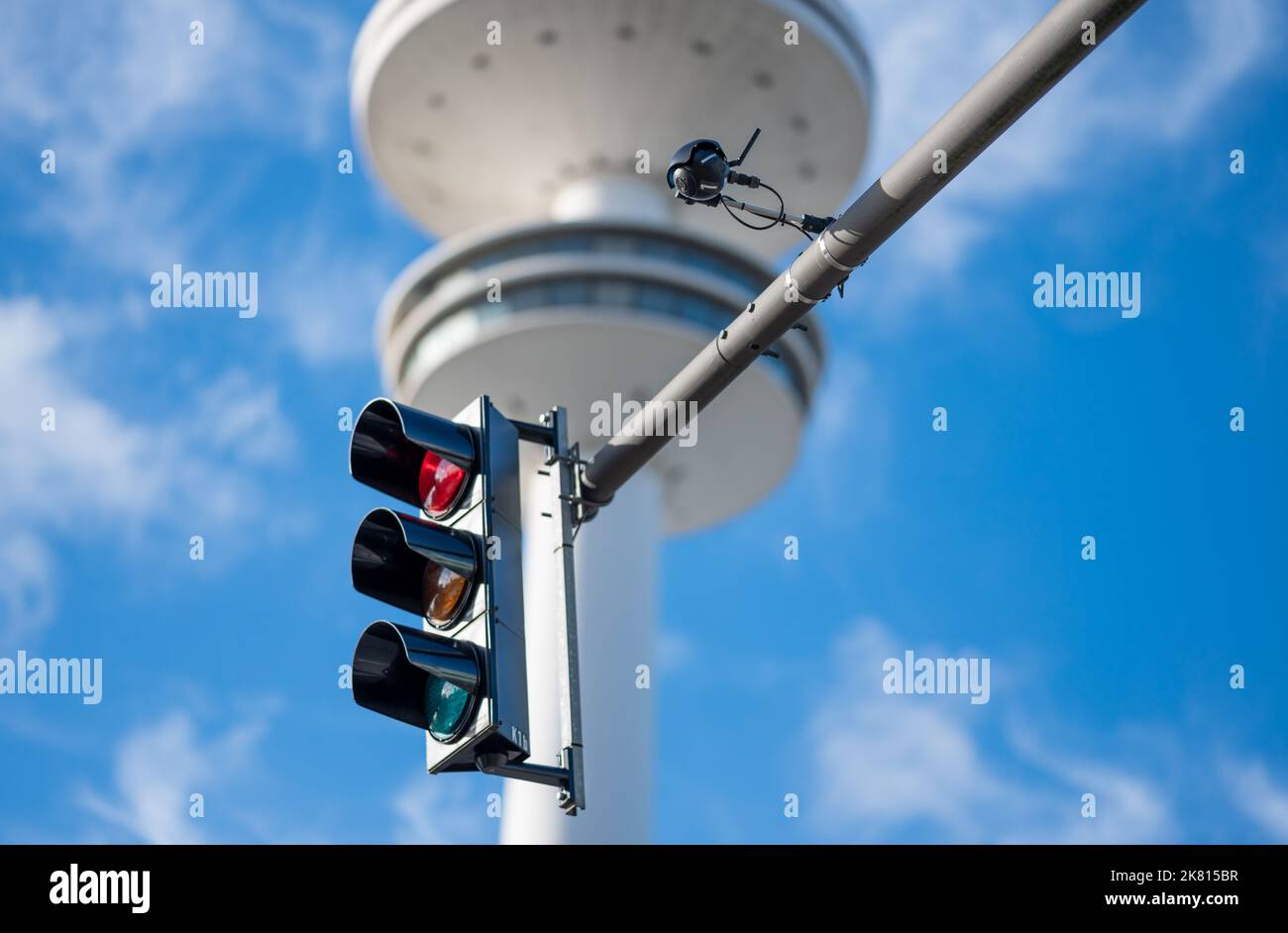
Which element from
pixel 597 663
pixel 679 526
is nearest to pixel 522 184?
pixel 679 526

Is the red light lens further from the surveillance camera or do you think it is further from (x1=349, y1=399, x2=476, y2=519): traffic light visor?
the surveillance camera

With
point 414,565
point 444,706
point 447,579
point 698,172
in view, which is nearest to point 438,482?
point 414,565

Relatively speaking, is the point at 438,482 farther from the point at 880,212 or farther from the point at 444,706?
the point at 880,212

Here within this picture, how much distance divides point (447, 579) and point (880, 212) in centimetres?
253

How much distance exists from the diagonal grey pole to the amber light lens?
55.4 inches

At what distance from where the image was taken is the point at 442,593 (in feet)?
26.8

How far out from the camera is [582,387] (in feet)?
134

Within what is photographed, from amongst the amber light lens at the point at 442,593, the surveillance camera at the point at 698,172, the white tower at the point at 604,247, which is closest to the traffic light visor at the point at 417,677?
the amber light lens at the point at 442,593

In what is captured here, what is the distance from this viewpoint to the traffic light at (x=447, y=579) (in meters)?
7.61

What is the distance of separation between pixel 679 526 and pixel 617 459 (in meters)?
36.7

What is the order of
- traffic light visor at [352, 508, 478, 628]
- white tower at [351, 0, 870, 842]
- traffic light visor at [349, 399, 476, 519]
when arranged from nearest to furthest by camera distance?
traffic light visor at [352, 508, 478, 628]
traffic light visor at [349, 399, 476, 519]
white tower at [351, 0, 870, 842]

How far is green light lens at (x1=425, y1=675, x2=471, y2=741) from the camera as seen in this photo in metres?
7.63

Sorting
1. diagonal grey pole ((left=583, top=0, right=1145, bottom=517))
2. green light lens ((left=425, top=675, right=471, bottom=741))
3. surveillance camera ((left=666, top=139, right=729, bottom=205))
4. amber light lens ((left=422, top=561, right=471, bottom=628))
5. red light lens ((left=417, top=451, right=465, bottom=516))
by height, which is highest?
surveillance camera ((left=666, top=139, right=729, bottom=205))

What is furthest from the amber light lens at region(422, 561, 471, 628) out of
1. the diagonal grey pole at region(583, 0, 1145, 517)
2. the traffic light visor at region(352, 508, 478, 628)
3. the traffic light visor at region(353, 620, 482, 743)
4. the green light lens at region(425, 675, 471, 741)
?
the diagonal grey pole at region(583, 0, 1145, 517)
